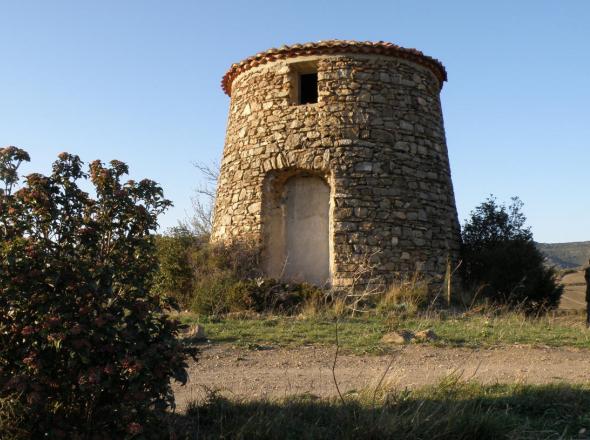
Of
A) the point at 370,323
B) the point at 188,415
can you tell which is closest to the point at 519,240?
the point at 370,323

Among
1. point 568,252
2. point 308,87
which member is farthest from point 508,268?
point 568,252

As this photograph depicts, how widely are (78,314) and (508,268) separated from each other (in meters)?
10.0

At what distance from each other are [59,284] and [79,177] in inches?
28.0

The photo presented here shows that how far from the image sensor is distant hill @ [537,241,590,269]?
45.3m

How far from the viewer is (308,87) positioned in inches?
527

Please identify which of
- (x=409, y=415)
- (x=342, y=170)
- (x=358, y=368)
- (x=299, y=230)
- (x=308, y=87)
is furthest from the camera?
(x=308, y=87)

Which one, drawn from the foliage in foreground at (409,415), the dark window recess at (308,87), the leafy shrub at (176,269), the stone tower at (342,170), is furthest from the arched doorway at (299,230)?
the foliage in foreground at (409,415)

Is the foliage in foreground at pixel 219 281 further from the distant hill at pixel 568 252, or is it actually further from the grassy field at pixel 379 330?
the distant hill at pixel 568 252

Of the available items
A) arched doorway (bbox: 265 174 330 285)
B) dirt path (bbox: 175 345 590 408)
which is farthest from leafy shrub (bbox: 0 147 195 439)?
arched doorway (bbox: 265 174 330 285)

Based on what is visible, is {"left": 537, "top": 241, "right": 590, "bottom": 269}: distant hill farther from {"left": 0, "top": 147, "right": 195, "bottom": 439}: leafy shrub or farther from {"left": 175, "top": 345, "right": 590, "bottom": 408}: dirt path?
{"left": 0, "top": 147, "right": 195, "bottom": 439}: leafy shrub

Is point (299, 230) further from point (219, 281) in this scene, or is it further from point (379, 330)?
point (379, 330)

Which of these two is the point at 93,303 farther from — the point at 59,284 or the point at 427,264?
the point at 427,264

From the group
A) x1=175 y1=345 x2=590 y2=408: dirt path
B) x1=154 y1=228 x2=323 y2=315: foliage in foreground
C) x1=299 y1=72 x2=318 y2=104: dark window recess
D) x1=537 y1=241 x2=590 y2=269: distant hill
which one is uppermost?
x1=299 y1=72 x2=318 y2=104: dark window recess

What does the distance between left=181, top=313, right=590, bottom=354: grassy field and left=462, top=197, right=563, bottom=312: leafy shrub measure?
4.84 ft
